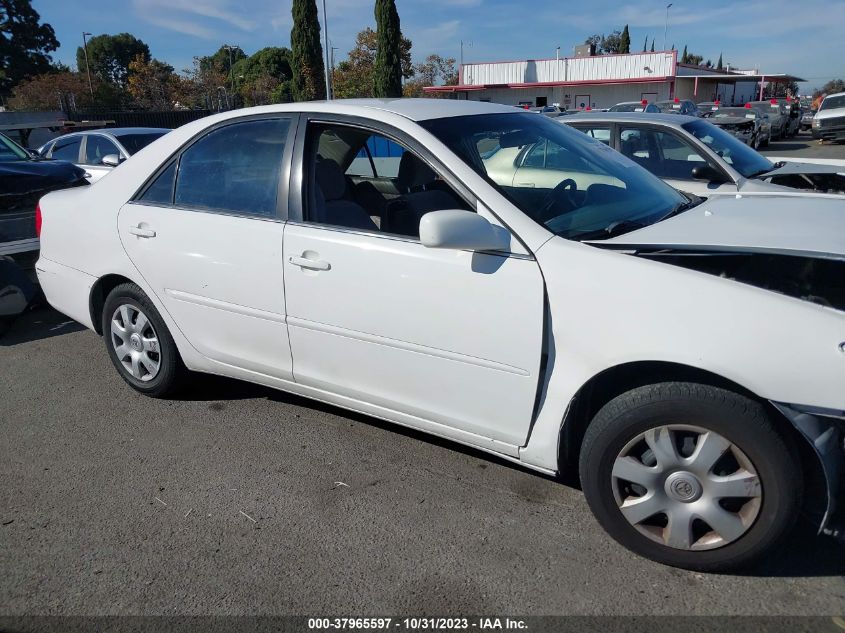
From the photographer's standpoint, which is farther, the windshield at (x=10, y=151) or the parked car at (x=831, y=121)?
the parked car at (x=831, y=121)

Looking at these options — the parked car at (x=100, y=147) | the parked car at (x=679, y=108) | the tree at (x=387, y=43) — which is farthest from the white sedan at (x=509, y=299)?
the tree at (x=387, y=43)

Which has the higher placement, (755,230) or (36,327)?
(755,230)

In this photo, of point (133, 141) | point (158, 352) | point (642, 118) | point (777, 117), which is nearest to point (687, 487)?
point (158, 352)

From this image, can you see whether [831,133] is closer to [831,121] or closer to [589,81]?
[831,121]

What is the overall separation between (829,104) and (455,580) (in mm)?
26030

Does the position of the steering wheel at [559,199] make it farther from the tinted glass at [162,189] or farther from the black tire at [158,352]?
the black tire at [158,352]

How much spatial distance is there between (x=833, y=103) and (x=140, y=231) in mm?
25684

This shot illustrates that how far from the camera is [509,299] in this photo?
2602mm

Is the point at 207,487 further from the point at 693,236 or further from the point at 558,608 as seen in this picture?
the point at 693,236

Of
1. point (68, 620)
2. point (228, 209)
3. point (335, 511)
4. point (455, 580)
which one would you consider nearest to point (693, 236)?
point (455, 580)

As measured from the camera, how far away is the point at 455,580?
8.29 feet

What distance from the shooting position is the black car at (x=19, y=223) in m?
5.38

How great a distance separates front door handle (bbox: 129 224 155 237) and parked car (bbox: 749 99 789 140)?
2448cm

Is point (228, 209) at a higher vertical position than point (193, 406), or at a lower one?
higher
